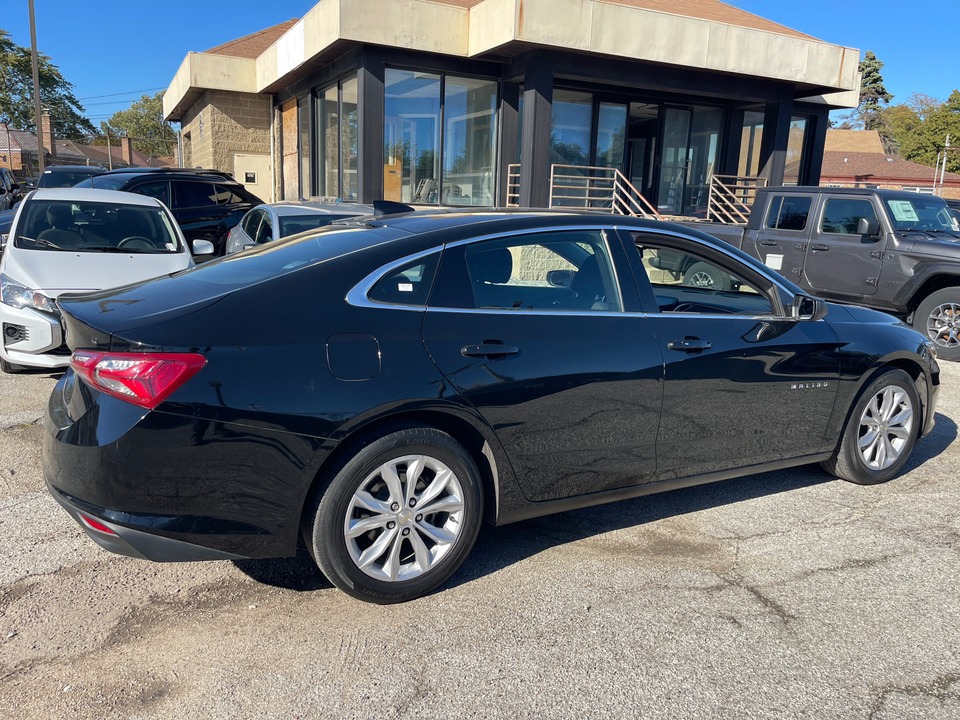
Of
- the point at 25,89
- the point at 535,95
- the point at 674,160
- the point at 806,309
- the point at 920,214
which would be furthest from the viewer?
the point at 25,89

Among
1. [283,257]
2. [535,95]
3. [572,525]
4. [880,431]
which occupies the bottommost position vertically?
[572,525]

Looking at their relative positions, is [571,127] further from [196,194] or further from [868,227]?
[868,227]

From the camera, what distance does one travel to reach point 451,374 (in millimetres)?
3172

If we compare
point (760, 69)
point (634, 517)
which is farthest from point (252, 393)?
point (760, 69)

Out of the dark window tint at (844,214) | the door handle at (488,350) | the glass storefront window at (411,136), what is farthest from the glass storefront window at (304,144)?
the door handle at (488,350)

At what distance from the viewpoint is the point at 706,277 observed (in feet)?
19.8

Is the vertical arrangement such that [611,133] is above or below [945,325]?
above

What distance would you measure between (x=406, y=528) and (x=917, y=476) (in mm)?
3653

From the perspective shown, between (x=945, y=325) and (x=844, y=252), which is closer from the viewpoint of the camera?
(x=945, y=325)

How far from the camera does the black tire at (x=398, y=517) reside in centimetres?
300

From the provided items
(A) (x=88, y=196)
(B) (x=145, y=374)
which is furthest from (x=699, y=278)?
(A) (x=88, y=196)

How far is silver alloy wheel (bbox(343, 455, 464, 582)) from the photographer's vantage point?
3.07 meters

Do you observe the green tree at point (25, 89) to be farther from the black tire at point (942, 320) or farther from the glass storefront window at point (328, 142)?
the black tire at point (942, 320)

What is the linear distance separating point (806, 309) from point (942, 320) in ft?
18.6
